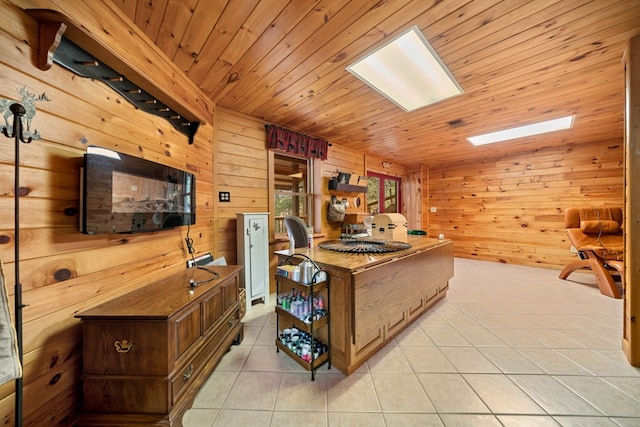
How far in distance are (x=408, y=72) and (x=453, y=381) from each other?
8.17 feet

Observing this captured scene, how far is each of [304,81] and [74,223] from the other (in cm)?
198

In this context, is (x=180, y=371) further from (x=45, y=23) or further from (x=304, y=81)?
(x=304, y=81)

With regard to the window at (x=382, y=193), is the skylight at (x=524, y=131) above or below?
above

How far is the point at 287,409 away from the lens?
1.28 m

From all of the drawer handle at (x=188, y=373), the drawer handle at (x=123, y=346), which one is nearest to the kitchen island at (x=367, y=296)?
the drawer handle at (x=188, y=373)

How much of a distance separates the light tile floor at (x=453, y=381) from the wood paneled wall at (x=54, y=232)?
70 centimetres

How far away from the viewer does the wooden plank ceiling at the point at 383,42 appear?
1350 millimetres

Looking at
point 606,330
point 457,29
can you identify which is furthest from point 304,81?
point 606,330

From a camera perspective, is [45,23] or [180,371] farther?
[180,371]

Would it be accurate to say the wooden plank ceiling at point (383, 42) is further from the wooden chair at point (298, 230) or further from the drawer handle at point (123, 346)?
the drawer handle at point (123, 346)

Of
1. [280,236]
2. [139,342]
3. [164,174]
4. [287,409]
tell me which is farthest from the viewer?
[280,236]

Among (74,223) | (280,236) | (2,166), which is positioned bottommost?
(280,236)

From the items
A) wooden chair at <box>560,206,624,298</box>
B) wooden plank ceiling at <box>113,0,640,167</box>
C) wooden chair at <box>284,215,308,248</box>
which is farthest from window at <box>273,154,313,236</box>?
wooden chair at <box>560,206,624,298</box>

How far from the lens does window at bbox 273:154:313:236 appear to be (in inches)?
132
